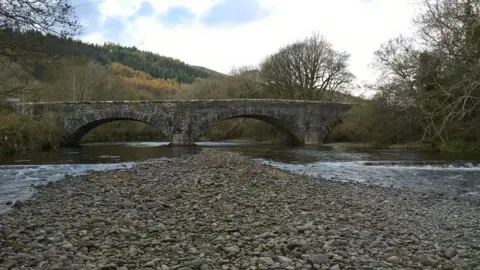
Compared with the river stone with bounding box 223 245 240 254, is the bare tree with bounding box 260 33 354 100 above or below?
above

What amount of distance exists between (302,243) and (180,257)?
1.62 metres

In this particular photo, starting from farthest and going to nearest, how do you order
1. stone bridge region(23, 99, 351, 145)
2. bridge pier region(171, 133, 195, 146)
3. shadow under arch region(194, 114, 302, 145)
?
shadow under arch region(194, 114, 302, 145), bridge pier region(171, 133, 195, 146), stone bridge region(23, 99, 351, 145)

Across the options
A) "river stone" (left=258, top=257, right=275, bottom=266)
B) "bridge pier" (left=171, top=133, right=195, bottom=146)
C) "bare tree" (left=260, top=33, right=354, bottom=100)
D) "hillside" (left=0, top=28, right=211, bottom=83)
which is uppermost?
"hillside" (left=0, top=28, right=211, bottom=83)

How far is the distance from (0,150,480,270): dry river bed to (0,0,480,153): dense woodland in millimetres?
3091

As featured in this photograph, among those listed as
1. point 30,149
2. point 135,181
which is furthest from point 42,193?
point 30,149

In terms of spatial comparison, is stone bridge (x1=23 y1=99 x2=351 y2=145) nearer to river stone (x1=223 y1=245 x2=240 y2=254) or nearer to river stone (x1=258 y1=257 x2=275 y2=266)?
river stone (x1=223 y1=245 x2=240 y2=254)

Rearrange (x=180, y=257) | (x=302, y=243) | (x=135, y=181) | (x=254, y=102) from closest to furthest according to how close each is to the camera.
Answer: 1. (x=180, y=257)
2. (x=302, y=243)
3. (x=135, y=181)
4. (x=254, y=102)

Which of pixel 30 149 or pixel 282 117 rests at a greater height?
pixel 282 117

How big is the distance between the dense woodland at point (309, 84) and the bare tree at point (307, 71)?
0.32ft

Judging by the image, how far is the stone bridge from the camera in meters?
31.5

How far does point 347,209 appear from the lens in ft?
26.6

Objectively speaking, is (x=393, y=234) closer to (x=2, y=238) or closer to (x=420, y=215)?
(x=420, y=215)

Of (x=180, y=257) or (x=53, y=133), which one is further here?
(x=53, y=133)

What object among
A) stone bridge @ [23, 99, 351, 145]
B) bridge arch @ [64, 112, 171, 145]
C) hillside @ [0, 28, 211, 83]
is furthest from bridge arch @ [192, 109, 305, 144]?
hillside @ [0, 28, 211, 83]
